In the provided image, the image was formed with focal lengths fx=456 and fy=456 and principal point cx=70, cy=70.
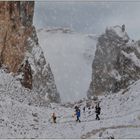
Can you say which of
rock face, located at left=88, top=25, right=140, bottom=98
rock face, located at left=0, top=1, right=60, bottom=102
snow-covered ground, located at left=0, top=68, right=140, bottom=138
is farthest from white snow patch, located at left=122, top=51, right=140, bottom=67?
snow-covered ground, located at left=0, top=68, right=140, bottom=138

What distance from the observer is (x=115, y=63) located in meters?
155

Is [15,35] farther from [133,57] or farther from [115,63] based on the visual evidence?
[115,63]

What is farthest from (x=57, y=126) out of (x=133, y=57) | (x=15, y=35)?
(x=133, y=57)

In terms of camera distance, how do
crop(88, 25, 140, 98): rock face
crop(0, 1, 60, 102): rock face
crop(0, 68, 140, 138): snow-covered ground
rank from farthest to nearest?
crop(88, 25, 140, 98): rock face
crop(0, 1, 60, 102): rock face
crop(0, 68, 140, 138): snow-covered ground

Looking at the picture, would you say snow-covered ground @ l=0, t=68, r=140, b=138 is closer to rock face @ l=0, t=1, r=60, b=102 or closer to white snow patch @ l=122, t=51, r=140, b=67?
rock face @ l=0, t=1, r=60, b=102

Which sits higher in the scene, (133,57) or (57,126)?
(133,57)

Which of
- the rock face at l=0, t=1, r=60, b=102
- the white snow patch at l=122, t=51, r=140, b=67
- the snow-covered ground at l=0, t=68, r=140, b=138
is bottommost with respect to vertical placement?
the snow-covered ground at l=0, t=68, r=140, b=138

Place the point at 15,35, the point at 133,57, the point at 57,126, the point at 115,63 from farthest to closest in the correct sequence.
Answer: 1. the point at 115,63
2. the point at 133,57
3. the point at 15,35
4. the point at 57,126

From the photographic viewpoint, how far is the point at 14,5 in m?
75.8

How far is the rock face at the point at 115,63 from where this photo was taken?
5423 inches

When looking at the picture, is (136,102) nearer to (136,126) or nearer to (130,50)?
(136,126)

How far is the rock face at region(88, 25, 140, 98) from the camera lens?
13775cm

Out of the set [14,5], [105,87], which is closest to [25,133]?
[14,5]

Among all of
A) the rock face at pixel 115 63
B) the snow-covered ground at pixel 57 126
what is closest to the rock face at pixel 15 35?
the snow-covered ground at pixel 57 126
